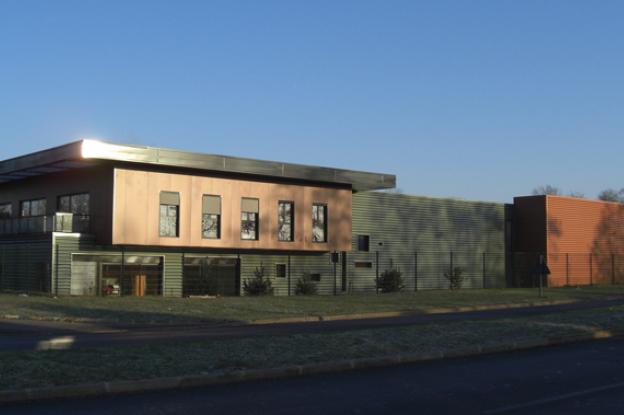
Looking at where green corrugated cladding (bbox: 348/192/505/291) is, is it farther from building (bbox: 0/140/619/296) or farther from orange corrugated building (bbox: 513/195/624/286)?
orange corrugated building (bbox: 513/195/624/286)

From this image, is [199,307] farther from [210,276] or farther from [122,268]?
[210,276]

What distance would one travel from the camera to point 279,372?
11.5 m

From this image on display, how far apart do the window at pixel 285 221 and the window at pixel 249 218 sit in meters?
1.38

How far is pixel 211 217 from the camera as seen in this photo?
36.2 m

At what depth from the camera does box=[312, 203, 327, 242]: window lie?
40.1 m

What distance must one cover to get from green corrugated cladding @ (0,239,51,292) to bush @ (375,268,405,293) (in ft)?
58.9

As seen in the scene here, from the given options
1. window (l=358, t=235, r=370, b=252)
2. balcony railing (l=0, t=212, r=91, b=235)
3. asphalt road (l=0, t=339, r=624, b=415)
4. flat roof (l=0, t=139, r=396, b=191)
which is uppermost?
flat roof (l=0, t=139, r=396, b=191)

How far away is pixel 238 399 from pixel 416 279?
3555 centimetres

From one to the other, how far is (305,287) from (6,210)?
17.6 meters

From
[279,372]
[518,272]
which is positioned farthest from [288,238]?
[279,372]

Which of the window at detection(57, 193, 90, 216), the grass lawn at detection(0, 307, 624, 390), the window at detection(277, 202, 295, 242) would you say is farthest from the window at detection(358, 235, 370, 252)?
the grass lawn at detection(0, 307, 624, 390)

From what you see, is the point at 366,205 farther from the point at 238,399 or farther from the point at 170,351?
the point at 238,399

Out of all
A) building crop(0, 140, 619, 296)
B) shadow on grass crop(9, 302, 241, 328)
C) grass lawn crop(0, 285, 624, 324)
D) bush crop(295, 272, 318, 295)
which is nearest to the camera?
shadow on grass crop(9, 302, 241, 328)

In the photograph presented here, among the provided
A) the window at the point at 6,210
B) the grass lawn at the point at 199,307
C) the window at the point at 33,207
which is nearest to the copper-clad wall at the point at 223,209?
the grass lawn at the point at 199,307
